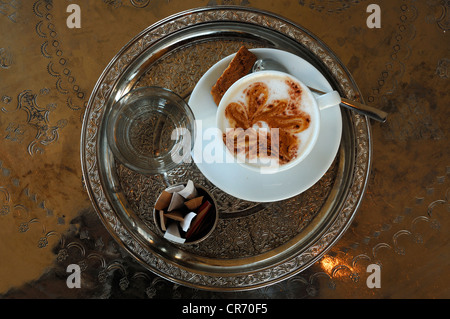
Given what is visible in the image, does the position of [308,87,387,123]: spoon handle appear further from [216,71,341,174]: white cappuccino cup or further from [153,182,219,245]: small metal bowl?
[153,182,219,245]: small metal bowl

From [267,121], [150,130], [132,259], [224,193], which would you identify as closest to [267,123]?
[267,121]

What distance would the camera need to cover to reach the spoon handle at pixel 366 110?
1160 millimetres

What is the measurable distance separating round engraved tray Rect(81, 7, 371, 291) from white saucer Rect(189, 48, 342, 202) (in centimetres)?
9

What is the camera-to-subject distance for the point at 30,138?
1.29m

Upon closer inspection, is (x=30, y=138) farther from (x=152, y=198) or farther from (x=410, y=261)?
(x=410, y=261)

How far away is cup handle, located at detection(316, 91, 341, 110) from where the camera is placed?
3.37 ft

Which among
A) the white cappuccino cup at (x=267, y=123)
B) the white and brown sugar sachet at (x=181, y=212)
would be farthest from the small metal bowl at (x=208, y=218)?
the white cappuccino cup at (x=267, y=123)

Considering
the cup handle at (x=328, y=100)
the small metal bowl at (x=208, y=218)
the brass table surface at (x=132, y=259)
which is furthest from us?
the brass table surface at (x=132, y=259)

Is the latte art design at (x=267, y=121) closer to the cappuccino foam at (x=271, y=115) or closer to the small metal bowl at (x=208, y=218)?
the cappuccino foam at (x=271, y=115)

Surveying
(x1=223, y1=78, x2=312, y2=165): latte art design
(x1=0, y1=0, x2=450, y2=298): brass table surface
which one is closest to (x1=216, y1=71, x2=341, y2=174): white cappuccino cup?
(x1=223, y1=78, x2=312, y2=165): latte art design

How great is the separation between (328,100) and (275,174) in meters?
0.28

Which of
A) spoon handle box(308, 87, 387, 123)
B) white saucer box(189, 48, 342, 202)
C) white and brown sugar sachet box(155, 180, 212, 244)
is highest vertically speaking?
spoon handle box(308, 87, 387, 123)

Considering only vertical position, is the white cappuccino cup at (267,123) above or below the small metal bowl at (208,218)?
above

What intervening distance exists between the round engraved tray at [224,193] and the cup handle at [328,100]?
209 millimetres
